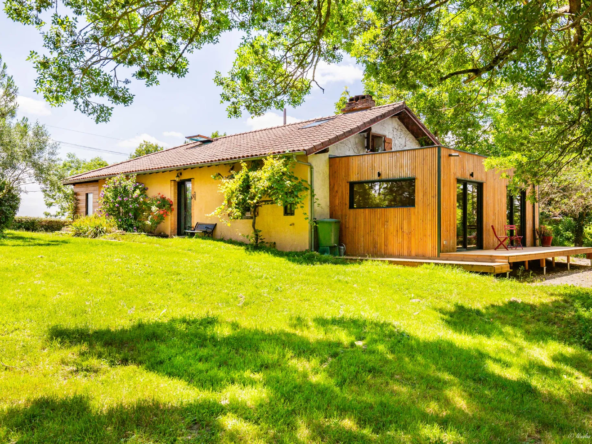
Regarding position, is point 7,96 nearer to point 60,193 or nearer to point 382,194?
point 60,193

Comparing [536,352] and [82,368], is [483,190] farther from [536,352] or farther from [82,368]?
[82,368]

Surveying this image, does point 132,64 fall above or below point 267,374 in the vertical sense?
above

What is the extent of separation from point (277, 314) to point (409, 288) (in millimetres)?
3281

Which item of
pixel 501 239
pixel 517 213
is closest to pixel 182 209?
pixel 501 239

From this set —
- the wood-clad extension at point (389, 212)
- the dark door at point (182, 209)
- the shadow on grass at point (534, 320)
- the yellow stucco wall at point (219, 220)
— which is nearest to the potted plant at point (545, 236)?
the wood-clad extension at point (389, 212)

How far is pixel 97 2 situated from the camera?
6.34 metres

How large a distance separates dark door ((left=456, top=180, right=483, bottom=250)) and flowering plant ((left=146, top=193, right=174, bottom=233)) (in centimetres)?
1095

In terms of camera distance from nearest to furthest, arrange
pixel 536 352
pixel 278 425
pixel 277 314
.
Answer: pixel 278 425
pixel 536 352
pixel 277 314

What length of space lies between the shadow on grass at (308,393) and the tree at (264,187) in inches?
262

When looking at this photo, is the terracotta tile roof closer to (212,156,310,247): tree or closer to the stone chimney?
(212,156,310,247): tree

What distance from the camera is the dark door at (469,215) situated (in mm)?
12273

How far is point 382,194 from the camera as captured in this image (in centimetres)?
1200

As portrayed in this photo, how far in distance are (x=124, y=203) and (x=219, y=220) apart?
439 cm

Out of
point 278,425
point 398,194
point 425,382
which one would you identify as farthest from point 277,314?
point 398,194
